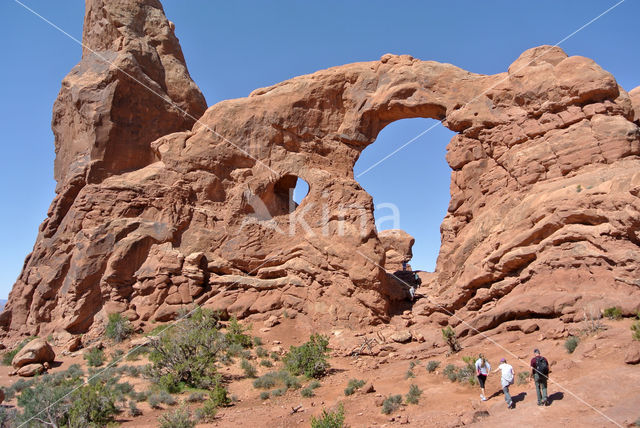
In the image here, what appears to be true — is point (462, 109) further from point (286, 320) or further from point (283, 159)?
point (286, 320)

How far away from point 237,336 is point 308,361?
Answer: 3.39 meters

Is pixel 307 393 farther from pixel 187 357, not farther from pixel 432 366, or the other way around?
pixel 187 357

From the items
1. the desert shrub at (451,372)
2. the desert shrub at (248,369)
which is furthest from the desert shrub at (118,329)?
the desert shrub at (451,372)

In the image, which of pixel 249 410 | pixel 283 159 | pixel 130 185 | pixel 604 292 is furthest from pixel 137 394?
pixel 604 292

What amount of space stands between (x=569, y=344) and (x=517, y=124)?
10427 millimetres

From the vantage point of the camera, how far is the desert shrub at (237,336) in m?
16.8

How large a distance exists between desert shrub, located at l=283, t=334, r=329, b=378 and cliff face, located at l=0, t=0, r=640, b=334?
3252 mm

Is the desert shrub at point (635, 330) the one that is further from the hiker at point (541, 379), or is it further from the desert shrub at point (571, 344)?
the hiker at point (541, 379)

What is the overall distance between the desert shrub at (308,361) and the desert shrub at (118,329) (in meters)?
6.70

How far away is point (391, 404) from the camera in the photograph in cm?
1111

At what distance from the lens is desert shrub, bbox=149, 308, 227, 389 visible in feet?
46.6

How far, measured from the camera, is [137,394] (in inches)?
523

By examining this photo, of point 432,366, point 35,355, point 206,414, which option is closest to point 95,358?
point 35,355

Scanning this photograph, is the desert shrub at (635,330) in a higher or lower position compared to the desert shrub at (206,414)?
higher
